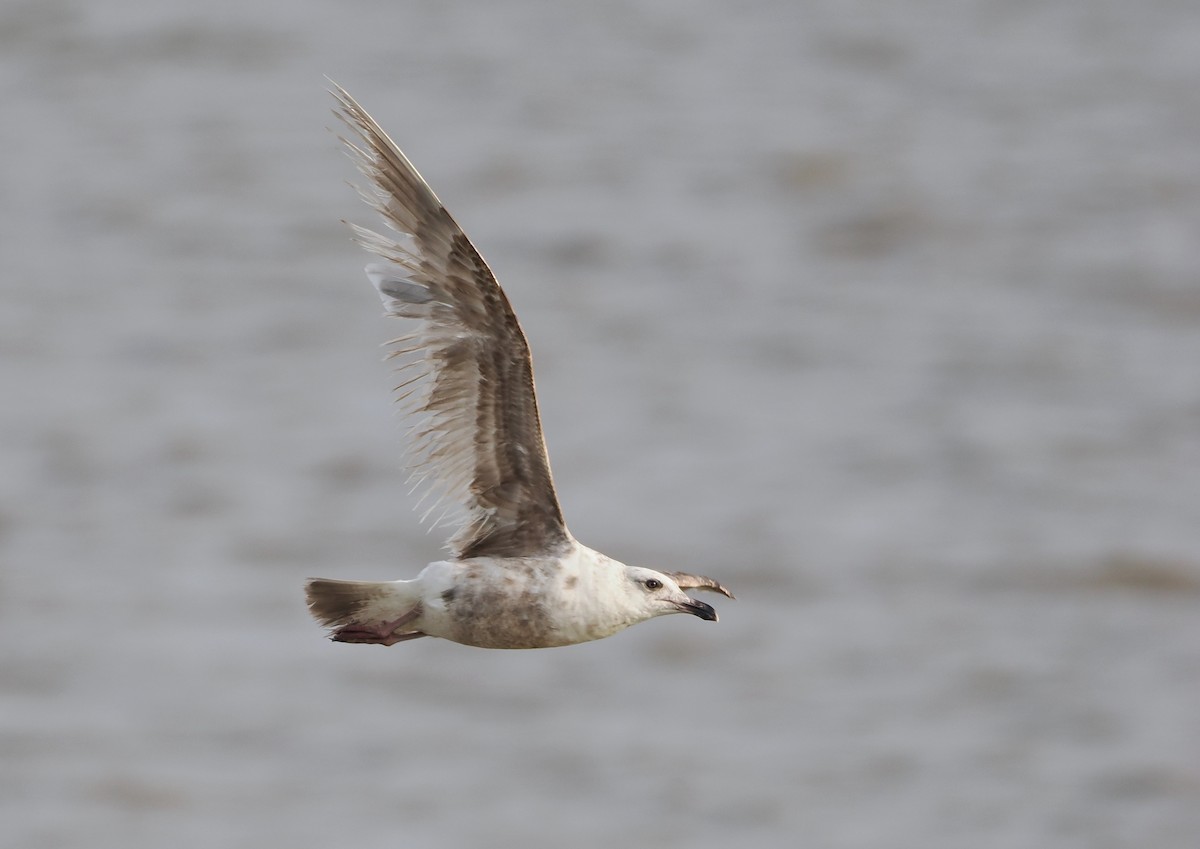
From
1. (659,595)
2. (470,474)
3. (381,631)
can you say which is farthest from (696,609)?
(381,631)

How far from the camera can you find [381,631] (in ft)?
34.6

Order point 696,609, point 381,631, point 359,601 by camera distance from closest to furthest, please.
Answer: point 381,631 < point 359,601 < point 696,609

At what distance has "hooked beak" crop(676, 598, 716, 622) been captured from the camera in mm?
10844

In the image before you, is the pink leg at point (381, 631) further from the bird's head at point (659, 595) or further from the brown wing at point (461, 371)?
the bird's head at point (659, 595)

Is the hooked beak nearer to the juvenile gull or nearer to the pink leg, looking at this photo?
the juvenile gull

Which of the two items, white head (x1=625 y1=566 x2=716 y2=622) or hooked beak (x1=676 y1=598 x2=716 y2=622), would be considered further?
hooked beak (x1=676 y1=598 x2=716 y2=622)

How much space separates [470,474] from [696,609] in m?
1.34

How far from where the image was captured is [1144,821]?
49.9m

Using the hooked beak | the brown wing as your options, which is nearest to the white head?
the hooked beak

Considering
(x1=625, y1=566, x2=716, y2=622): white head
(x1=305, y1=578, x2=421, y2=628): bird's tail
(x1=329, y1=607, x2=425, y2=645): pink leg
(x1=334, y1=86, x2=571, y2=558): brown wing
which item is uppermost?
(x1=334, y1=86, x2=571, y2=558): brown wing

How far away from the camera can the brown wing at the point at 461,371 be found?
1063cm

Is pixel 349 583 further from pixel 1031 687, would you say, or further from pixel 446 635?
pixel 1031 687

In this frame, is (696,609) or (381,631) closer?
(381,631)

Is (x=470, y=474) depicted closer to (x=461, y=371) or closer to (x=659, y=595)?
(x=461, y=371)
